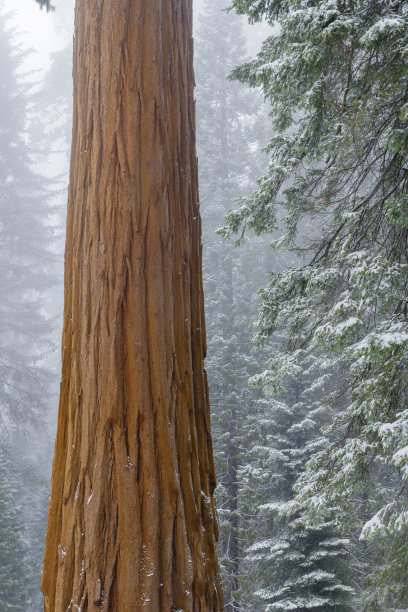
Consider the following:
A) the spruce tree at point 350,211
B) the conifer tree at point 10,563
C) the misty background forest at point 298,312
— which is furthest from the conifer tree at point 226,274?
the conifer tree at point 10,563

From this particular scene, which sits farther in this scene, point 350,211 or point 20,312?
point 20,312

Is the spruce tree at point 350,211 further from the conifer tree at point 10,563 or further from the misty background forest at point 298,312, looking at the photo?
the conifer tree at point 10,563

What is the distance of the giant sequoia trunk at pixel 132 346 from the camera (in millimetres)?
1915

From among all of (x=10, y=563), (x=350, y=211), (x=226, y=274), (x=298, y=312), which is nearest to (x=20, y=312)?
(x=226, y=274)

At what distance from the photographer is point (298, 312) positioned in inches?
242

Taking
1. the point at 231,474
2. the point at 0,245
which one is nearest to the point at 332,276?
the point at 231,474

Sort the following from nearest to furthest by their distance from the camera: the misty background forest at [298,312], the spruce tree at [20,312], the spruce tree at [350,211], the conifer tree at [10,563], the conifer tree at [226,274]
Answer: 1. the spruce tree at [350,211]
2. the misty background forest at [298,312]
3. the conifer tree at [10,563]
4. the conifer tree at [226,274]
5. the spruce tree at [20,312]

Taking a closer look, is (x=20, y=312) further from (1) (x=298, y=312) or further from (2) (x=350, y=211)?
(2) (x=350, y=211)

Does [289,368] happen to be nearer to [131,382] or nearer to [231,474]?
[131,382]

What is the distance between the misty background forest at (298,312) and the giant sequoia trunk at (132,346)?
2463mm

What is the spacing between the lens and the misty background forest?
495 cm

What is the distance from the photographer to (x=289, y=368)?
6141 millimetres

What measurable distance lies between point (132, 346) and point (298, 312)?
4305 millimetres

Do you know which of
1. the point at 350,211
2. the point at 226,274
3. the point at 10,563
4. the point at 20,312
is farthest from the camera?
the point at 20,312
